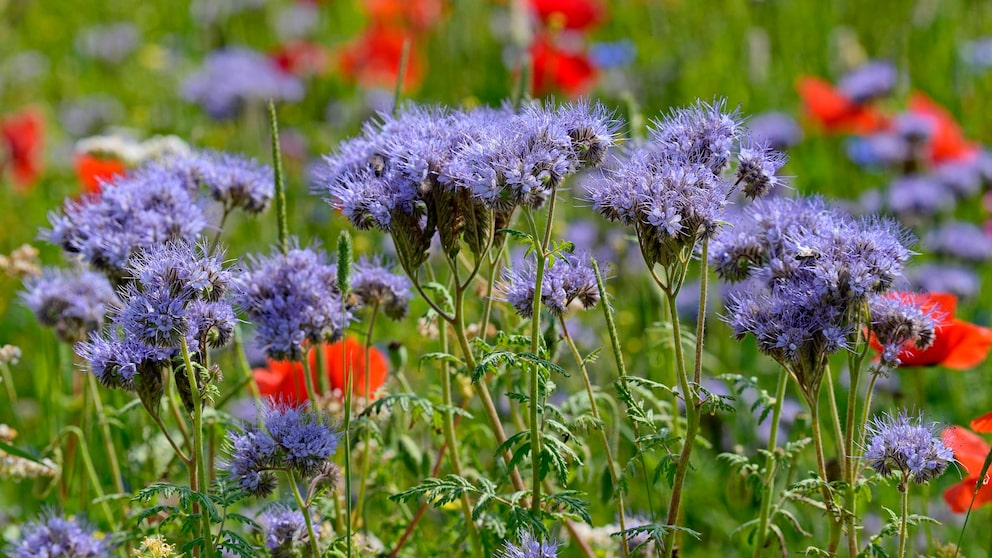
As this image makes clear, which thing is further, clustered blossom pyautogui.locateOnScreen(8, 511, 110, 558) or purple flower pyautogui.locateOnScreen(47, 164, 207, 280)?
purple flower pyautogui.locateOnScreen(47, 164, 207, 280)

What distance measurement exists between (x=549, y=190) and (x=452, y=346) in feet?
4.77

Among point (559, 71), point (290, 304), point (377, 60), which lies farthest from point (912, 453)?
point (377, 60)

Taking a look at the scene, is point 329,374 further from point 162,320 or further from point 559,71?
point 559,71

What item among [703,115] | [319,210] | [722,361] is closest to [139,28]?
[319,210]

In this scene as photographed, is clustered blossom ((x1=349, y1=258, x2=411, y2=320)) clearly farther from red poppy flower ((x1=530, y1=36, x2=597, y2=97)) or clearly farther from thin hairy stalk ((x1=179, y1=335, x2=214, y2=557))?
red poppy flower ((x1=530, y1=36, x2=597, y2=97))

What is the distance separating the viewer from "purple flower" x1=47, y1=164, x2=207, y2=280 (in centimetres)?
284

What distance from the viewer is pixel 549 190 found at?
2.37m

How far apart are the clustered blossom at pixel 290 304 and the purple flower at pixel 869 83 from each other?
449 cm

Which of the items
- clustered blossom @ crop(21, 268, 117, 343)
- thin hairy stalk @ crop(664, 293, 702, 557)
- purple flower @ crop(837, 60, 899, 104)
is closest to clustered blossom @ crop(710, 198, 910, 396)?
thin hairy stalk @ crop(664, 293, 702, 557)

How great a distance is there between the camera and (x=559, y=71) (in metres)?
6.40

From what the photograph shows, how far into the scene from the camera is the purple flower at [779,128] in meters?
6.12

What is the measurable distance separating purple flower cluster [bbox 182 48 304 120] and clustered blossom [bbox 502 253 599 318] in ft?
13.4

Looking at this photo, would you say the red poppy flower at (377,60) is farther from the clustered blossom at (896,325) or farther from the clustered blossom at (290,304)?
the clustered blossom at (896,325)

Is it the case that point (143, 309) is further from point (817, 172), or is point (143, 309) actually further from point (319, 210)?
point (817, 172)
